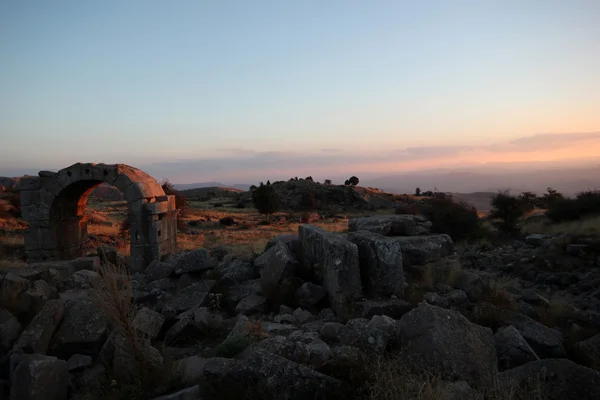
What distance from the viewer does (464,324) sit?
491 cm

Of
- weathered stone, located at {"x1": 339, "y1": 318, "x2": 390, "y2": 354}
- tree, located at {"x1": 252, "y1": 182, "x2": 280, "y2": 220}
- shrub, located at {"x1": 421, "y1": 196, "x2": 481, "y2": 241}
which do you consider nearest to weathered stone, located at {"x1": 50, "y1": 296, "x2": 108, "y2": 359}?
weathered stone, located at {"x1": 339, "y1": 318, "x2": 390, "y2": 354}

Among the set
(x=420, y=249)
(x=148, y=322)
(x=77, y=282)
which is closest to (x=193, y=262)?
(x=77, y=282)

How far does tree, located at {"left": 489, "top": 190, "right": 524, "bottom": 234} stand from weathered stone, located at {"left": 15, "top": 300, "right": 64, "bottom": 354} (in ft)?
67.5

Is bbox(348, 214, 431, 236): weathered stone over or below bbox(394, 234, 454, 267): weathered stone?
over

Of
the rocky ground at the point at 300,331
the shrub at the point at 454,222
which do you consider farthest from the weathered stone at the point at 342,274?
the shrub at the point at 454,222

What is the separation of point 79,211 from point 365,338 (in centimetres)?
1351

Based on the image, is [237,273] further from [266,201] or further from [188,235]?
[266,201]

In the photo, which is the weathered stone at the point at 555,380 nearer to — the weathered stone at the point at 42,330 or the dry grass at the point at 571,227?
the weathered stone at the point at 42,330

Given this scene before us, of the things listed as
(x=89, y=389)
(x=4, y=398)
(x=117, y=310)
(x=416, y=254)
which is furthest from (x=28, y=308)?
(x=416, y=254)

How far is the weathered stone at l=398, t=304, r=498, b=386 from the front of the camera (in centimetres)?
434

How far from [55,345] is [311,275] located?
13.8ft

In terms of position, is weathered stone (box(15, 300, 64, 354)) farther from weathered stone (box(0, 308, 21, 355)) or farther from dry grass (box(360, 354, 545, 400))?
dry grass (box(360, 354, 545, 400))

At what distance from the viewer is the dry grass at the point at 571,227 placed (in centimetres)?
1692

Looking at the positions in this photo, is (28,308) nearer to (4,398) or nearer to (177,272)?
(4,398)
